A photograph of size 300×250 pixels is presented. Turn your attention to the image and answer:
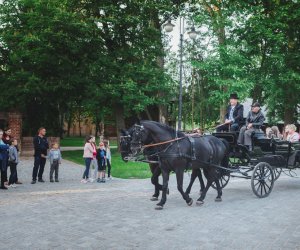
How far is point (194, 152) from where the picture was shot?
9.96 m

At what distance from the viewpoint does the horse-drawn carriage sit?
952 centimetres

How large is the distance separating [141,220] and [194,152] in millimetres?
2559

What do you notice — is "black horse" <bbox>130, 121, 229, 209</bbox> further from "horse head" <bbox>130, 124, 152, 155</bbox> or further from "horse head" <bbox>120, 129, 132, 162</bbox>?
"horse head" <bbox>120, 129, 132, 162</bbox>

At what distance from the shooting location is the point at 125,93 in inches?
995

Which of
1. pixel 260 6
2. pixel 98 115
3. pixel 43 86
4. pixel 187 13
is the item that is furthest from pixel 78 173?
pixel 187 13

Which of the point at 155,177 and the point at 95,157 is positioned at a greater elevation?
the point at 95,157

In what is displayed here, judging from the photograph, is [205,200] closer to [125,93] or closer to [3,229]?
[3,229]

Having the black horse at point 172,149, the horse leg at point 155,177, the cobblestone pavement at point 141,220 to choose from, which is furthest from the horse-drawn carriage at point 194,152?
the cobblestone pavement at point 141,220

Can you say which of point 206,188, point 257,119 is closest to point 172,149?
point 206,188

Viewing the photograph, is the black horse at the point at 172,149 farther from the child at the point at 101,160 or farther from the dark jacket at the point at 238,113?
the child at the point at 101,160

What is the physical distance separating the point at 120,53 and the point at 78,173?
10.6 metres

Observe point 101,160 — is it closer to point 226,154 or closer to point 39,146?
point 39,146

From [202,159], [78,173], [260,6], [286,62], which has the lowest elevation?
[78,173]

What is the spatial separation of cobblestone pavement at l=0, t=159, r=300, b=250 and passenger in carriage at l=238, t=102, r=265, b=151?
158cm
